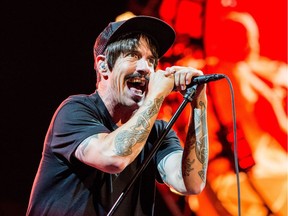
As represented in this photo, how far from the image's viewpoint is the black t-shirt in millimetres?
2021

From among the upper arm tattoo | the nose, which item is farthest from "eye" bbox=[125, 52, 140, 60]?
the upper arm tattoo

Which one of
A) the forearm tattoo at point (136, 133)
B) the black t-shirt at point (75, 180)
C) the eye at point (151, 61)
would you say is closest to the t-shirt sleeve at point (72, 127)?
the black t-shirt at point (75, 180)

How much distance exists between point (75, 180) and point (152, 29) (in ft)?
2.67

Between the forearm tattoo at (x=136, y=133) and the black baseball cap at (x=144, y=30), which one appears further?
the black baseball cap at (x=144, y=30)

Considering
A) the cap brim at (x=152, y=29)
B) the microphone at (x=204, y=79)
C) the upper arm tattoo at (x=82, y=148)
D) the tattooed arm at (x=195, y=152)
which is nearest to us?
the microphone at (x=204, y=79)

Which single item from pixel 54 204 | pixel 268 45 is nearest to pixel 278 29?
pixel 268 45

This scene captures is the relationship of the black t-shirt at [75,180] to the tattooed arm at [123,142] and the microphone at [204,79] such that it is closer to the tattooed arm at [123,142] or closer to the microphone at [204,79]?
the tattooed arm at [123,142]

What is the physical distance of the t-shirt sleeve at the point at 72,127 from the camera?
2.03 meters

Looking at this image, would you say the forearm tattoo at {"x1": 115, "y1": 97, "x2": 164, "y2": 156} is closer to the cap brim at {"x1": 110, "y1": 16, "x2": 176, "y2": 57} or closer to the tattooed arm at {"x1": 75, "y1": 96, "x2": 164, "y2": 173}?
the tattooed arm at {"x1": 75, "y1": 96, "x2": 164, "y2": 173}

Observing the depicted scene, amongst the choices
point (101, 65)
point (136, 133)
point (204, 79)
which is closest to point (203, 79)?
point (204, 79)

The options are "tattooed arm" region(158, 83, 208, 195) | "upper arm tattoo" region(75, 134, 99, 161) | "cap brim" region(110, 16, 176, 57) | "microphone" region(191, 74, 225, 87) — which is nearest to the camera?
"microphone" region(191, 74, 225, 87)

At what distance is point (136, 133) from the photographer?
1.98m

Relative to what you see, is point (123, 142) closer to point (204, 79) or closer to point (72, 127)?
point (72, 127)

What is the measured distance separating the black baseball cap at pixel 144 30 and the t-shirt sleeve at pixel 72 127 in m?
0.40
